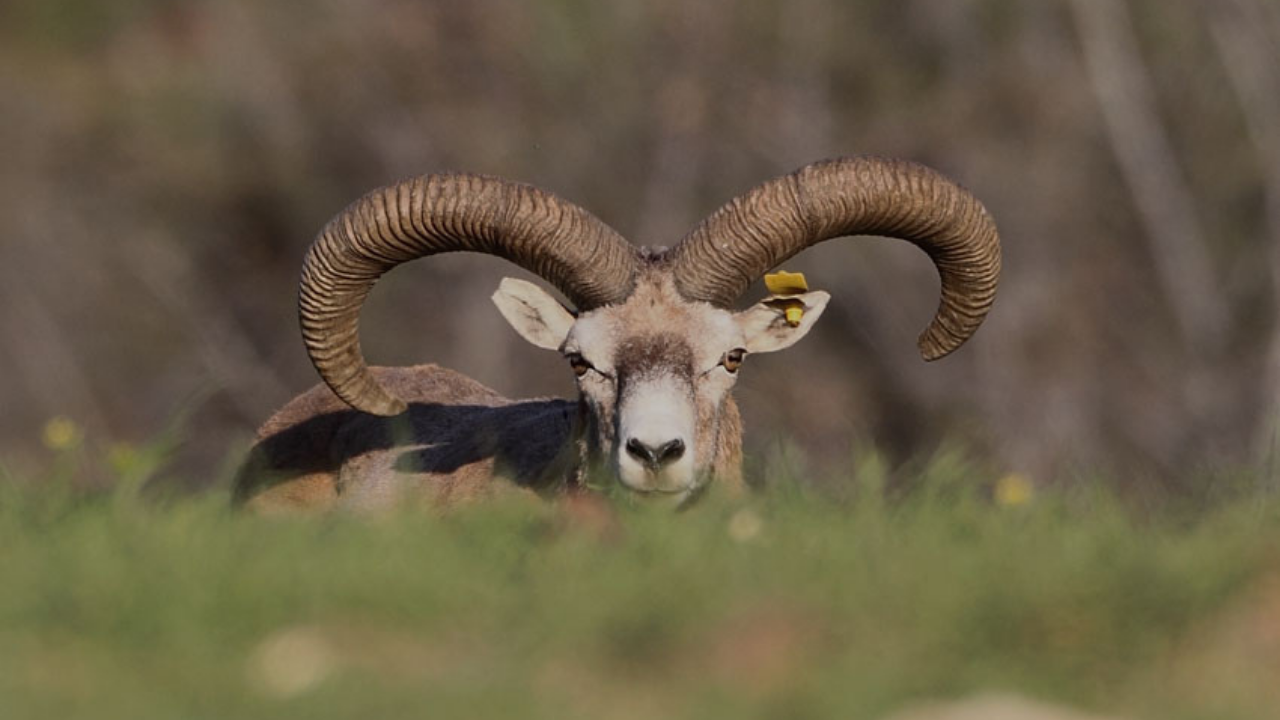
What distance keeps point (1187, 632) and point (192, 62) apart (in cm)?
3528

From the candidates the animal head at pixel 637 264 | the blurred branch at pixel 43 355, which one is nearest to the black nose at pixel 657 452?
the animal head at pixel 637 264

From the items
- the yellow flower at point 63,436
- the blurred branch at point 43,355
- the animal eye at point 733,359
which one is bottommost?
the yellow flower at point 63,436

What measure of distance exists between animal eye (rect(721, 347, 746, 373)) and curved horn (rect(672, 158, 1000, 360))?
0.31 metres

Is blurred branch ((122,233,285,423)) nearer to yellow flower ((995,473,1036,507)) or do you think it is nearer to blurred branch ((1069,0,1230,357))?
blurred branch ((1069,0,1230,357))

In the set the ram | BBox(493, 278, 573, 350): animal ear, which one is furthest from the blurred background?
BBox(493, 278, 573, 350): animal ear

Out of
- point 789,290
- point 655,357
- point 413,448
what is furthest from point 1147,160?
point 655,357

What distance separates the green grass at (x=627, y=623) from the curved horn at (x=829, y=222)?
3459 mm

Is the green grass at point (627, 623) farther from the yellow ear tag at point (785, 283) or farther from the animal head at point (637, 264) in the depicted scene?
the yellow ear tag at point (785, 283)

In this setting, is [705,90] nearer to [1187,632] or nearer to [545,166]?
[545,166]

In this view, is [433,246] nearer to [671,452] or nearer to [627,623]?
[671,452]

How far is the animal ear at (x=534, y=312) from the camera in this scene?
40.6 ft

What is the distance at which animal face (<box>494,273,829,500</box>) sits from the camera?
1089 cm

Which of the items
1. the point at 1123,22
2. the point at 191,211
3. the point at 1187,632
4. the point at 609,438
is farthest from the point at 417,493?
the point at 191,211

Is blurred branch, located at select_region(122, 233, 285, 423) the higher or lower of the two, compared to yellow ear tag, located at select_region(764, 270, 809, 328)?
higher
